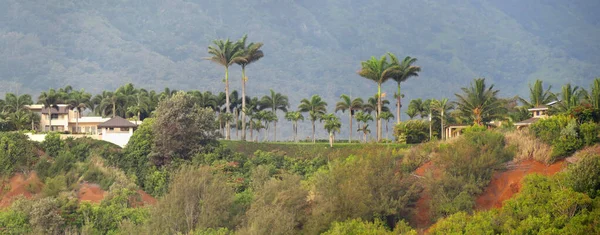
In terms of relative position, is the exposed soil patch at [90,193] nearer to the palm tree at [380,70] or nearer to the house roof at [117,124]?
the house roof at [117,124]

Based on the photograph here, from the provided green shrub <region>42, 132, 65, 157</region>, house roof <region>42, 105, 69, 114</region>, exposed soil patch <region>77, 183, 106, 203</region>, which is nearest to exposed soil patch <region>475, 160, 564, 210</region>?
exposed soil patch <region>77, 183, 106, 203</region>

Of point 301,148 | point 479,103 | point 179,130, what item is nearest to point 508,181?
point 479,103

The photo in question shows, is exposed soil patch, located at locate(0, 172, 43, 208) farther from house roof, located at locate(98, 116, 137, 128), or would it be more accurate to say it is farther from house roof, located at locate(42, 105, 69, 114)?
house roof, located at locate(42, 105, 69, 114)

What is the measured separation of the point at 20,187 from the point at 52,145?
A: 25.1 ft

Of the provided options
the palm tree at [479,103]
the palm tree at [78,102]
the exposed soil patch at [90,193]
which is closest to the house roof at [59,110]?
the palm tree at [78,102]

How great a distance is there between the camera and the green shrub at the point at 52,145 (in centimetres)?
8319

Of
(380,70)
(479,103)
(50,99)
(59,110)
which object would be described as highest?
(380,70)

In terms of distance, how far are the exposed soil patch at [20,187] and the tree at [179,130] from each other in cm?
1057

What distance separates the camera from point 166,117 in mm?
83375

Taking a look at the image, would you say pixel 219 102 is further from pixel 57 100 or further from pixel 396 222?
pixel 396 222

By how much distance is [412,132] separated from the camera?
305 feet

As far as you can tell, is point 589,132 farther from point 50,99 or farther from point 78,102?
point 78,102

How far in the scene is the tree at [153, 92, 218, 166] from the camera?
82.4 m

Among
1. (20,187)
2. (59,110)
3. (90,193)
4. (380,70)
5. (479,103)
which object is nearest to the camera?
(20,187)
